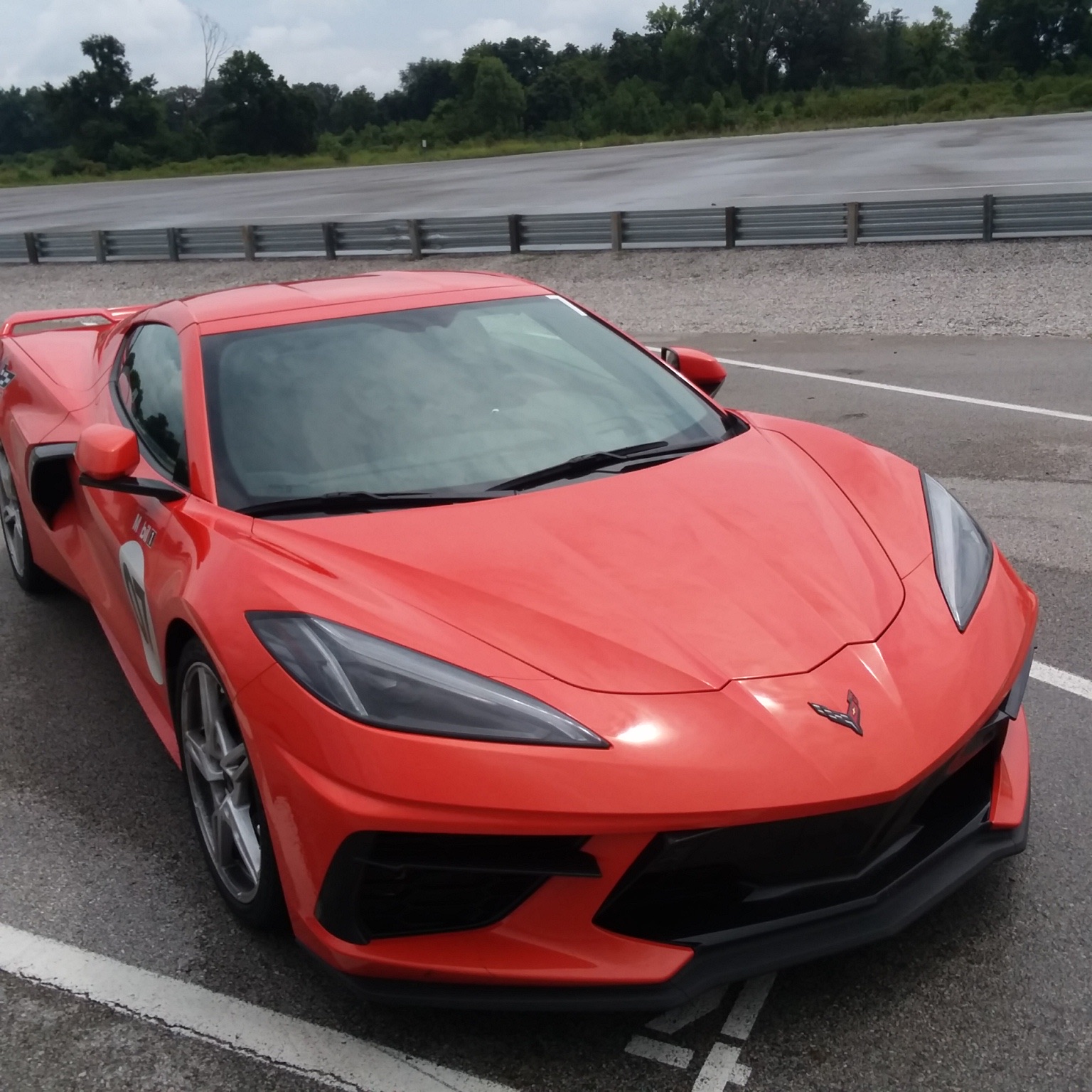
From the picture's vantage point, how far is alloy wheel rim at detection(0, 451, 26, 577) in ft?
16.6

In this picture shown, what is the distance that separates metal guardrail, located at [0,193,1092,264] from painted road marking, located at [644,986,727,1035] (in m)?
14.0

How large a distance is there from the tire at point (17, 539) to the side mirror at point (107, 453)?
73.9 inches

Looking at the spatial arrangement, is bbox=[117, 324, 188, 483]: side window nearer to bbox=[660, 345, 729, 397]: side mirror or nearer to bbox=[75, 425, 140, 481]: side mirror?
bbox=[75, 425, 140, 481]: side mirror

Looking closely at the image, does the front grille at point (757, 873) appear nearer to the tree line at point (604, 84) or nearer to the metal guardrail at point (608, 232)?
the metal guardrail at point (608, 232)

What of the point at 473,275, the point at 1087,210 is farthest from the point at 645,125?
the point at 473,275

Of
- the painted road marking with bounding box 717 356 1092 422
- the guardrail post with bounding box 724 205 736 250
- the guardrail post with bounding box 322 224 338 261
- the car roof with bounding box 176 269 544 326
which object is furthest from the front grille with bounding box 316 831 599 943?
the guardrail post with bounding box 322 224 338 261

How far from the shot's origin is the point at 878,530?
297 cm

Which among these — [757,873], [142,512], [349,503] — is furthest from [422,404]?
[757,873]

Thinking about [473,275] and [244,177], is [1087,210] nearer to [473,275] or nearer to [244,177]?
[473,275]

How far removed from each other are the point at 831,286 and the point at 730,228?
2394 millimetres

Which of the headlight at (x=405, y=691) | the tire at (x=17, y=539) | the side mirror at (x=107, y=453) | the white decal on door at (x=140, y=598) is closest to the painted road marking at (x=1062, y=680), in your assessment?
the headlight at (x=405, y=691)

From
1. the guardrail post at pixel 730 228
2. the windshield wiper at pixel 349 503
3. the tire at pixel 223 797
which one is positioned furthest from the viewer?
the guardrail post at pixel 730 228

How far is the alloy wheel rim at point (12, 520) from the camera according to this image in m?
5.05

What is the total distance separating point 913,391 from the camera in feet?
28.5
